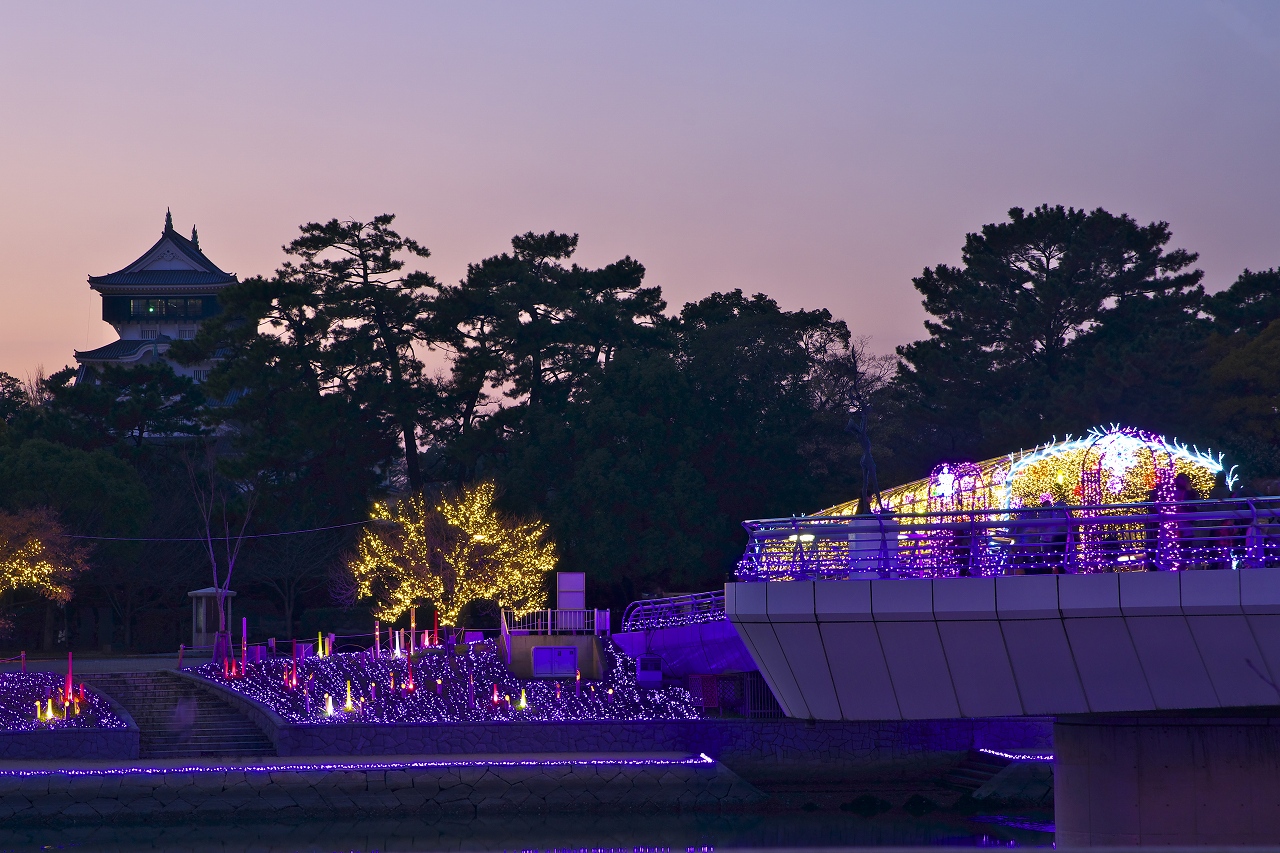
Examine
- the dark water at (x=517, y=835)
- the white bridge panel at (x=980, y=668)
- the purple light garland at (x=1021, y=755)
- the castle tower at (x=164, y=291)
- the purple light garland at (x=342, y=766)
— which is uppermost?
the castle tower at (x=164, y=291)

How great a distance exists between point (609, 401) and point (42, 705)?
72.6ft

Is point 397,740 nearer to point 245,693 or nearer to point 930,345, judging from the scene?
point 245,693

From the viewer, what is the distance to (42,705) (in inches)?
1467

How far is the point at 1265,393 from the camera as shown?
51969 millimetres

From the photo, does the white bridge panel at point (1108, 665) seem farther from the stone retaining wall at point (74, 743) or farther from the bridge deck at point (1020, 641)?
the stone retaining wall at point (74, 743)

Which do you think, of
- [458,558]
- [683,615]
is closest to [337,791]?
[683,615]

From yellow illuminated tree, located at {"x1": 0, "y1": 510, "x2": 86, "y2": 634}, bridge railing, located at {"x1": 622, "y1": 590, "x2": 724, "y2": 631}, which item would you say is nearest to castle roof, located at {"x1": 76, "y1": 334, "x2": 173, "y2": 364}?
yellow illuminated tree, located at {"x1": 0, "y1": 510, "x2": 86, "y2": 634}

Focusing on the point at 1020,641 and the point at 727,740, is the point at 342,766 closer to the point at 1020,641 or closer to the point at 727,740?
the point at 727,740

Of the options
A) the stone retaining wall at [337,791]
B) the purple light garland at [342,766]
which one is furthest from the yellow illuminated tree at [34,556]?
the stone retaining wall at [337,791]

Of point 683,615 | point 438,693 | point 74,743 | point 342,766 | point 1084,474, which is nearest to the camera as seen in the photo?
point 1084,474

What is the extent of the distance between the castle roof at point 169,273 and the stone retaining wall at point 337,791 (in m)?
66.3

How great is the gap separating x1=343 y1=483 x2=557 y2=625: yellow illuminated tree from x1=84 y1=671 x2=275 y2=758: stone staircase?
11.5 meters

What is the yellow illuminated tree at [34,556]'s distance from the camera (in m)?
47.3

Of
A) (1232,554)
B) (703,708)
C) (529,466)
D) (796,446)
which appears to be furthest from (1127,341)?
(1232,554)
